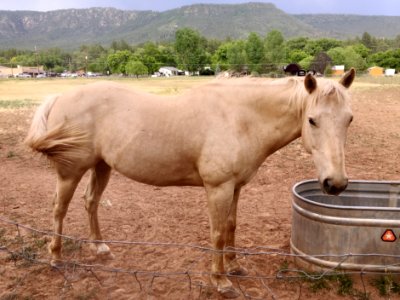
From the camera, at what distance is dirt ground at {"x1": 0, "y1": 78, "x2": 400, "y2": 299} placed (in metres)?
3.26

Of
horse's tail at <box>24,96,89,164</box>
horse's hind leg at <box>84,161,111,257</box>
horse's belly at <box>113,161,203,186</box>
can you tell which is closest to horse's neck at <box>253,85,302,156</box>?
horse's belly at <box>113,161,203,186</box>

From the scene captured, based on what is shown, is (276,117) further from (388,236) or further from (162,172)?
(388,236)

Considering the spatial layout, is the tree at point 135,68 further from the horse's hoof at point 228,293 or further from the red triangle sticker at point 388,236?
the red triangle sticker at point 388,236

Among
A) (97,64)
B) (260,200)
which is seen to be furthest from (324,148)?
(97,64)

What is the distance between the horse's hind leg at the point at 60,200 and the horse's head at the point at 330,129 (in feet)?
7.50

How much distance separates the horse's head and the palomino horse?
0.02 metres

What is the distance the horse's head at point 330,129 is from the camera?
2.46 meters

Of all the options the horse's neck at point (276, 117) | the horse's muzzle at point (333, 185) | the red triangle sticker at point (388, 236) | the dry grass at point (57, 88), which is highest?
the horse's neck at point (276, 117)

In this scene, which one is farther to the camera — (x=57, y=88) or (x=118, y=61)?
(x=118, y=61)

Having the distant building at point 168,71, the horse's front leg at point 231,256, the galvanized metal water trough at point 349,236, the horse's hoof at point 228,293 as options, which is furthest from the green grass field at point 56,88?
the distant building at point 168,71

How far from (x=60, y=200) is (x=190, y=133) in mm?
1560

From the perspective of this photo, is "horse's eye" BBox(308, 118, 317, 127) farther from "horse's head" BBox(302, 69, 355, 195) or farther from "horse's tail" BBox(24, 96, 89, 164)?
"horse's tail" BBox(24, 96, 89, 164)

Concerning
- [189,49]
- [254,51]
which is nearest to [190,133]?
[254,51]

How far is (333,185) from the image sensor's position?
97.4 inches
